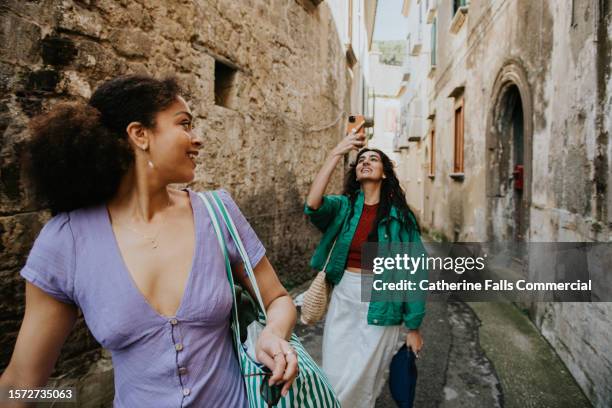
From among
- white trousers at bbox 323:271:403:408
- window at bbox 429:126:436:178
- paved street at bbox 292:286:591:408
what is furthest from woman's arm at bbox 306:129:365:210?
window at bbox 429:126:436:178

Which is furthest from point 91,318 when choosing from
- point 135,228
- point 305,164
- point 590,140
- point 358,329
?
point 305,164

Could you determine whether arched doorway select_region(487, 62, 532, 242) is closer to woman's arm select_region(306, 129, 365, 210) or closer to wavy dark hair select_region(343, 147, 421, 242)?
wavy dark hair select_region(343, 147, 421, 242)

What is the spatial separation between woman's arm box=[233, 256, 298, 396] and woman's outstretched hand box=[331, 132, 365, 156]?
154cm

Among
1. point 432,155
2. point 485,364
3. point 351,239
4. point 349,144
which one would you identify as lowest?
point 485,364

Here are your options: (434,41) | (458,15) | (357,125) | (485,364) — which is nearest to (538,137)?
(485,364)

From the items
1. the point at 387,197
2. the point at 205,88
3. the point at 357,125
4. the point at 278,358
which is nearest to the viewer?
the point at 278,358

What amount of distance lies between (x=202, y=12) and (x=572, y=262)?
3872 mm

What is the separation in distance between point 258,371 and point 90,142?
807mm

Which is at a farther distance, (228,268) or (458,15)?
(458,15)

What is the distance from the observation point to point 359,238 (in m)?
2.78

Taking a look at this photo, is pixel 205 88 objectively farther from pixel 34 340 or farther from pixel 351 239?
pixel 34 340

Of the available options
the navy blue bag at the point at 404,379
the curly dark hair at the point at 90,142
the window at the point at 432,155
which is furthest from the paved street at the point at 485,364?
the window at the point at 432,155

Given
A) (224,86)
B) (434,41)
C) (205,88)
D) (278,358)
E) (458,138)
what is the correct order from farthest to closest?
(434,41) → (458,138) → (224,86) → (205,88) → (278,358)

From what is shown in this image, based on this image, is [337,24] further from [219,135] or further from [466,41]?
[219,135]
